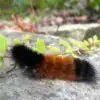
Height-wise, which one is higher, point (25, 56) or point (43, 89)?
point (25, 56)

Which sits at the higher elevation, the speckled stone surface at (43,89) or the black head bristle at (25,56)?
the black head bristle at (25,56)

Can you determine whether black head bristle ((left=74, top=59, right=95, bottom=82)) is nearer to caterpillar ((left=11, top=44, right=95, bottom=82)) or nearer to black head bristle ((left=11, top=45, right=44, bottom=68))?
caterpillar ((left=11, top=44, right=95, bottom=82))

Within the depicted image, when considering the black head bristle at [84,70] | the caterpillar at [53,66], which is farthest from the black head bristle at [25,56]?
the black head bristle at [84,70]

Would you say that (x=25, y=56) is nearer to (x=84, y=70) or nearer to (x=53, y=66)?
(x=53, y=66)

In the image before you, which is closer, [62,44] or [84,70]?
[84,70]

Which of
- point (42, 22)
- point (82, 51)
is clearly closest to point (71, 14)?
point (42, 22)

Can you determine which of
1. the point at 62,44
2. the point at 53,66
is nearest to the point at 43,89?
the point at 53,66

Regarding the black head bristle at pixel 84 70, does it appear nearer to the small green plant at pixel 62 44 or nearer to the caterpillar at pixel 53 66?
the caterpillar at pixel 53 66
